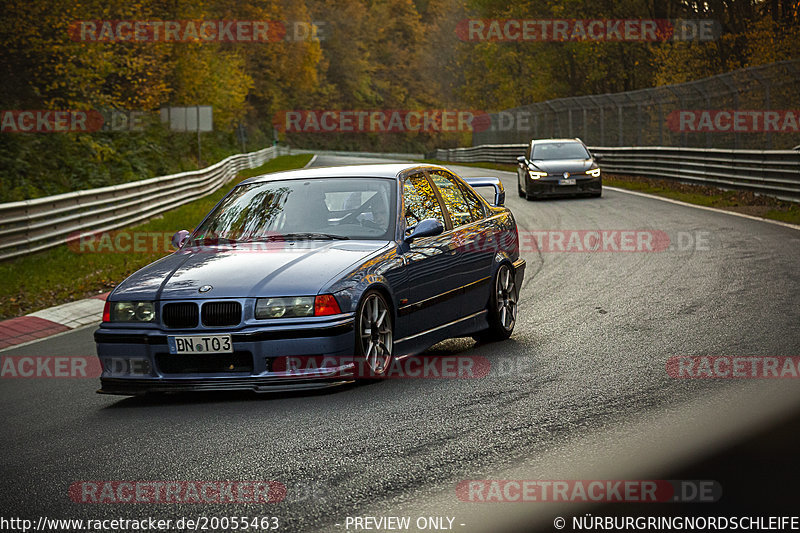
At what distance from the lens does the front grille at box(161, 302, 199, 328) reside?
6.38 meters

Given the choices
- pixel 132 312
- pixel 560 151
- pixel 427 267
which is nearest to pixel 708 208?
pixel 560 151

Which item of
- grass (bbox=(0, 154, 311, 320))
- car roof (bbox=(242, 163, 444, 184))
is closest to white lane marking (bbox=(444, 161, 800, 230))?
grass (bbox=(0, 154, 311, 320))

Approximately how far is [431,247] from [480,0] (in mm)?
62128

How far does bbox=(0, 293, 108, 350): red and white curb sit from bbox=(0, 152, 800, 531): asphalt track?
854 millimetres

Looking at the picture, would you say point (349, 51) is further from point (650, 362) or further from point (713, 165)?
point (650, 362)

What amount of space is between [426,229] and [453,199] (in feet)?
4.08

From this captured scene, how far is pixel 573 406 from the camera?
6.11 metres

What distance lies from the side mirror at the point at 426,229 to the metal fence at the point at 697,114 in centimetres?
1670

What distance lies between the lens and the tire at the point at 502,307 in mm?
8523

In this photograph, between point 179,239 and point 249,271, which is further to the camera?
point 179,239

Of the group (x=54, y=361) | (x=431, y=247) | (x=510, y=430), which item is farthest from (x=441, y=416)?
(x=54, y=361)

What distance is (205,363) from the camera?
251 inches

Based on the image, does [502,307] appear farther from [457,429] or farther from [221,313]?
[457,429]

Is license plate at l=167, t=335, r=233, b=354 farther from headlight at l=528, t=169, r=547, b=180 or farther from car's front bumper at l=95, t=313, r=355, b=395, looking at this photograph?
headlight at l=528, t=169, r=547, b=180
